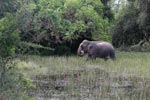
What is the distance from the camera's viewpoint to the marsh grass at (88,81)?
11.2m

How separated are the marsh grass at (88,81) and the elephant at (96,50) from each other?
433 centimetres

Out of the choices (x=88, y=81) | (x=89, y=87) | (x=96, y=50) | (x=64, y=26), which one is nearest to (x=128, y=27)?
(x=64, y=26)

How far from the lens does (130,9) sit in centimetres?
3300

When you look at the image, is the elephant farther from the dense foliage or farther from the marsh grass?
the dense foliage

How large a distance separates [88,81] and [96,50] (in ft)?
32.0

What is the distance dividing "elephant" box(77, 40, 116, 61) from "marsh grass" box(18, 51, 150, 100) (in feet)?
14.2

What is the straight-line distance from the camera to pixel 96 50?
2336cm

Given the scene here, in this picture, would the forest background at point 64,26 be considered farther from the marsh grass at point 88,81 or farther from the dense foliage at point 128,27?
the marsh grass at point 88,81

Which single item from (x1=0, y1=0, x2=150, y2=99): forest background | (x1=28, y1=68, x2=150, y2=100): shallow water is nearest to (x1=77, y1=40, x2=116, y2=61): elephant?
(x1=0, y1=0, x2=150, y2=99): forest background

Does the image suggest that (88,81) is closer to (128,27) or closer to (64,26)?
(64,26)

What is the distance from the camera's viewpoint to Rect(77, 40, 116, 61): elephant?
2305 centimetres

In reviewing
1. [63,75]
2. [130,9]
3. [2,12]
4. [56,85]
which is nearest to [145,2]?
[130,9]

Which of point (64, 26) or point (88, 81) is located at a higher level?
point (88, 81)

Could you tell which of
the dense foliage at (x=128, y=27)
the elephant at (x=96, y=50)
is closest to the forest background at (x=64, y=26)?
the dense foliage at (x=128, y=27)
